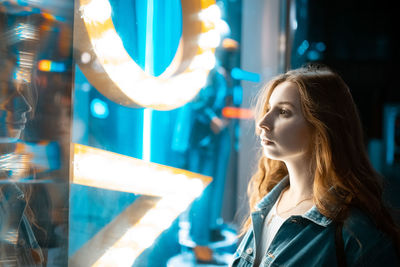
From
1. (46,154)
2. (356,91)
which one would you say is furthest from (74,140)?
(356,91)

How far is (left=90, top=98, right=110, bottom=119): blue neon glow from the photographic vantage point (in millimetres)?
1296

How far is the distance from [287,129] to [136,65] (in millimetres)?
558

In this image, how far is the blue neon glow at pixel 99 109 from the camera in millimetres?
1296

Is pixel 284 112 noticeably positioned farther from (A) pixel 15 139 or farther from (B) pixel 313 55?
(B) pixel 313 55

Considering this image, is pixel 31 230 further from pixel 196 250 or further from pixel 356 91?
pixel 356 91

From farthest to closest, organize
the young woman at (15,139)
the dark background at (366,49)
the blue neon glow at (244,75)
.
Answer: the dark background at (366,49) → the blue neon glow at (244,75) → the young woman at (15,139)

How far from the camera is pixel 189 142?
1.95 metres

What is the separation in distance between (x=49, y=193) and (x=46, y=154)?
11 cm

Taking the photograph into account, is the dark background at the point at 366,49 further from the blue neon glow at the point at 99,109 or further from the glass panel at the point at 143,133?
the blue neon glow at the point at 99,109

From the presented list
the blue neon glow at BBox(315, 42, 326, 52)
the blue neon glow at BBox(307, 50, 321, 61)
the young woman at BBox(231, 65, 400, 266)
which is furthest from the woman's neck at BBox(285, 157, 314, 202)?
the blue neon glow at BBox(315, 42, 326, 52)

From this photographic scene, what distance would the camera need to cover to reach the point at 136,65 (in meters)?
1.38

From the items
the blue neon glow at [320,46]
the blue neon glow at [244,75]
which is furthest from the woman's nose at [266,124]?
the blue neon glow at [320,46]

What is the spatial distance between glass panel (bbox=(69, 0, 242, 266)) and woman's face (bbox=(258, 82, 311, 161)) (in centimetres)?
47

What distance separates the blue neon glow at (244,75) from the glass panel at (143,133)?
23 centimetres
